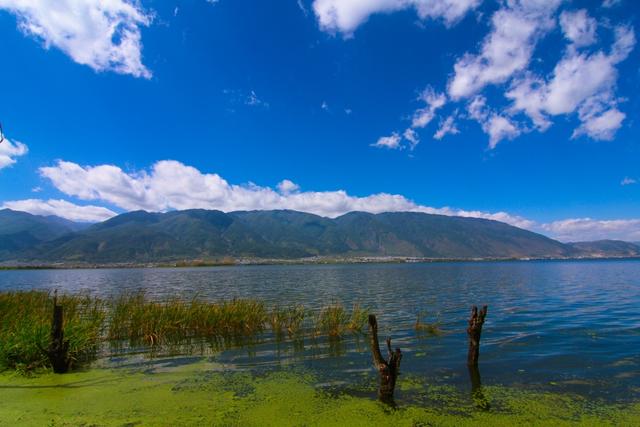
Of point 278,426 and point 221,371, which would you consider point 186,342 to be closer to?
point 221,371

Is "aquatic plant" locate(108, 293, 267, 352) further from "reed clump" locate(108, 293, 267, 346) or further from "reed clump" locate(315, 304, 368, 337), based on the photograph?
"reed clump" locate(315, 304, 368, 337)

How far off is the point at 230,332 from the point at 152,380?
10033mm

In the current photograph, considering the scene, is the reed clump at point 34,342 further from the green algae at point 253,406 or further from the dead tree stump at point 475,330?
the dead tree stump at point 475,330

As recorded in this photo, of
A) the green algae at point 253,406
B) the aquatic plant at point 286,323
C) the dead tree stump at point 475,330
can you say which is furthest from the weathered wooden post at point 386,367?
the aquatic plant at point 286,323

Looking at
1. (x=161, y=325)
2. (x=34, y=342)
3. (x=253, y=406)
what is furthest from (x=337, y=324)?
(x=34, y=342)

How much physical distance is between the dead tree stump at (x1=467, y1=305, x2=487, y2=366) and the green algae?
2.27m

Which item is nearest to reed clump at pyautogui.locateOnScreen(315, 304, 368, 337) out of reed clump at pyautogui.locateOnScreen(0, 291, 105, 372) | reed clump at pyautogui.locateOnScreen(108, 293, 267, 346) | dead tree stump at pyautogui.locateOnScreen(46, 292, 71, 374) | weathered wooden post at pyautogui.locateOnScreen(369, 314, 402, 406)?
reed clump at pyautogui.locateOnScreen(108, 293, 267, 346)

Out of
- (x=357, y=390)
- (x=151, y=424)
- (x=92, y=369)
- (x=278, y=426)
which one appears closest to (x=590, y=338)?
(x=357, y=390)

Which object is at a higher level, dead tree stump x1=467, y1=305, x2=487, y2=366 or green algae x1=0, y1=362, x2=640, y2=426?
dead tree stump x1=467, y1=305, x2=487, y2=366

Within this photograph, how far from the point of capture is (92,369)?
1634cm

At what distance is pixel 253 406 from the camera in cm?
1206

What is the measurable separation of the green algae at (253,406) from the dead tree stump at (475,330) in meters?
2.27

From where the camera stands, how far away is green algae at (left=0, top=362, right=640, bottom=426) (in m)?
10.9

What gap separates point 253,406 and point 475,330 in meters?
9.54
